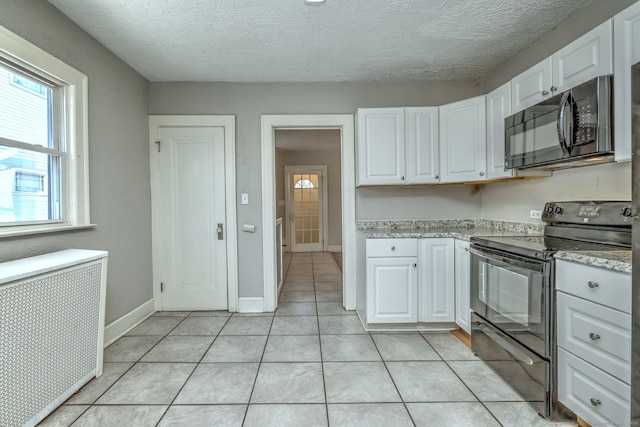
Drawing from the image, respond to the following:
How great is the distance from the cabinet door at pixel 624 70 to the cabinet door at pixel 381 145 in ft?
5.04

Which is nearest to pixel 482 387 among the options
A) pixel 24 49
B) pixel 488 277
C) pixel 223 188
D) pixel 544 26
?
pixel 488 277

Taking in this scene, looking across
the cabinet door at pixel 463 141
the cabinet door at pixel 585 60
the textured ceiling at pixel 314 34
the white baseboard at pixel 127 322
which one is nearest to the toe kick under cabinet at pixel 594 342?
the cabinet door at pixel 585 60

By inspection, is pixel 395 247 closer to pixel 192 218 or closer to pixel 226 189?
pixel 226 189

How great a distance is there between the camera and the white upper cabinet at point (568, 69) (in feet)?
5.24

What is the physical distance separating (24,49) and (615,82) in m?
3.14

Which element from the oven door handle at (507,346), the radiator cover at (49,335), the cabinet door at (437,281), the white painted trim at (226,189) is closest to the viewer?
the radiator cover at (49,335)

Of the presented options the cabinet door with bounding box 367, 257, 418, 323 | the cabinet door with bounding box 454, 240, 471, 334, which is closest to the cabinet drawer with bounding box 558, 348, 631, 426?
the cabinet door with bounding box 454, 240, 471, 334

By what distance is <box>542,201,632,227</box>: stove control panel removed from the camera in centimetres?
165

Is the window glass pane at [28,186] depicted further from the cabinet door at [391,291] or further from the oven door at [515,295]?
the oven door at [515,295]

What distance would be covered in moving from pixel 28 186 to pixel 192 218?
1414mm

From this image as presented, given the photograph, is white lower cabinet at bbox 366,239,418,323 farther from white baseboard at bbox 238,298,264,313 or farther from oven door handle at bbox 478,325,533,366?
white baseboard at bbox 238,298,264,313

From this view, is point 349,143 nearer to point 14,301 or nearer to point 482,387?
point 482,387

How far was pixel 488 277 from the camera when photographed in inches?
81.5

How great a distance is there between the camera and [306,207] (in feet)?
24.8
